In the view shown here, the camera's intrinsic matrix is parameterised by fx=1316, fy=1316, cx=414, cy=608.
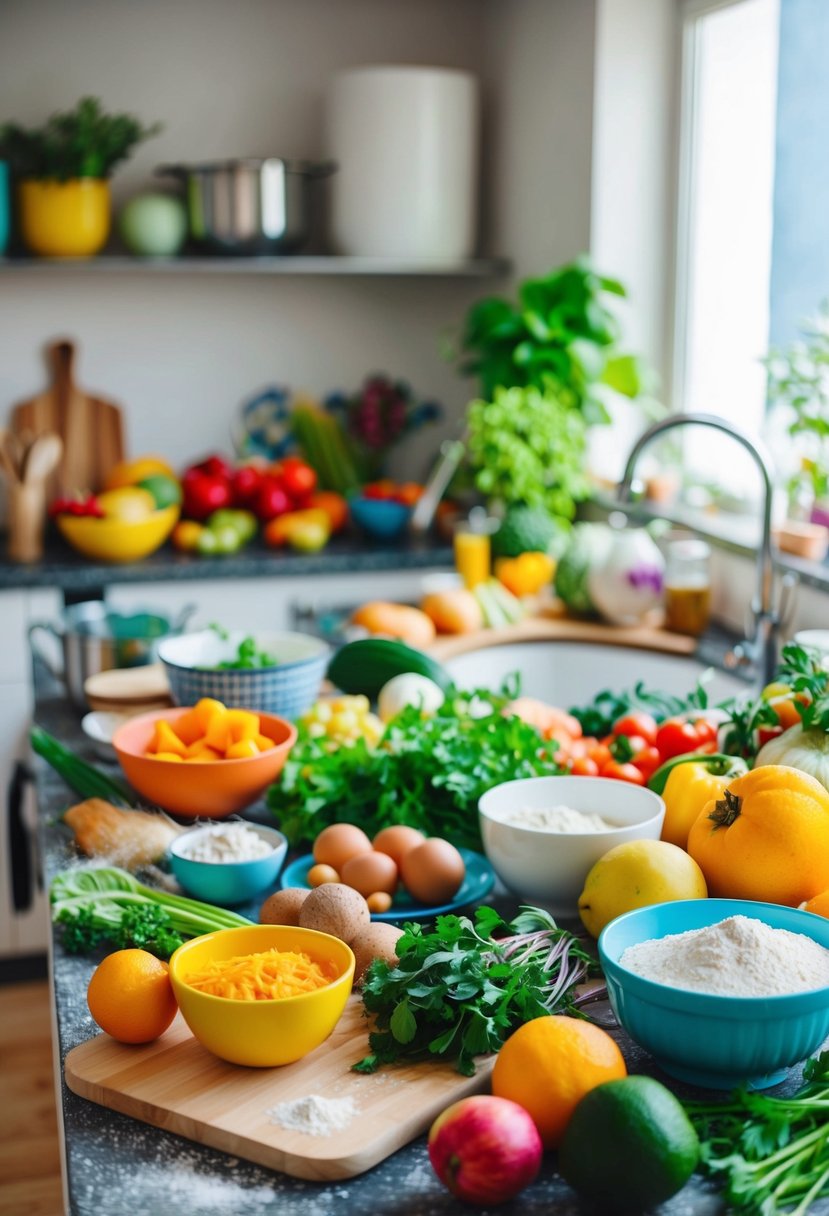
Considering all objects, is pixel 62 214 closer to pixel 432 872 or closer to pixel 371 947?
pixel 432 872

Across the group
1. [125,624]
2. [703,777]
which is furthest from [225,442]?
[703,777]

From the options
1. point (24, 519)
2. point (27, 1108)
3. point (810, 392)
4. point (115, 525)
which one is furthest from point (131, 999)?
point (24, 519)

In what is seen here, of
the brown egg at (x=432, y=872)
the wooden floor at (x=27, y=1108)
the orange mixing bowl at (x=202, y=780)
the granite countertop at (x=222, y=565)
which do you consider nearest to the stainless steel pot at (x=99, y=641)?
the orange mixing bowl at (x=202, y=780)

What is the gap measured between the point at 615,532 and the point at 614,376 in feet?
1.55

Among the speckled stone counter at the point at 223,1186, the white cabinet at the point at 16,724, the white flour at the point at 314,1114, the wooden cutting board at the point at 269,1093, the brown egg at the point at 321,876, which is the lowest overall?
the white cabinet at the point at 16,724

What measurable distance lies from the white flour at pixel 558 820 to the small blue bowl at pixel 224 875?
0.26 meters

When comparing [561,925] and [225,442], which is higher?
[225,442]

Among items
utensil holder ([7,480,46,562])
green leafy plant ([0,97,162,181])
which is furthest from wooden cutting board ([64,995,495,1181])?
green leafy plant ([0,97,162,181])

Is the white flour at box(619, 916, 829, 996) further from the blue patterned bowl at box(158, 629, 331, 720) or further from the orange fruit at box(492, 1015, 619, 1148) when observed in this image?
the blue patterned bowl at box(158, 629, 331, 720)

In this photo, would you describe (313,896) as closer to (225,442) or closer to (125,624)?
(125,624)

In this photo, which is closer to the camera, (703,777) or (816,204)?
(703,777)

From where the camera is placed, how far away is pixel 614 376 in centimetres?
304

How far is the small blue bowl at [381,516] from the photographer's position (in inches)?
131

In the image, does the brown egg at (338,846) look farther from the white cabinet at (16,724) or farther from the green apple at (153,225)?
the green apple at (153,225)
